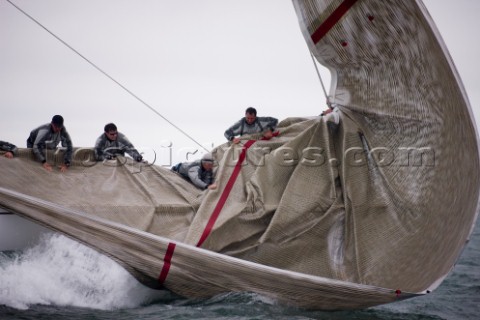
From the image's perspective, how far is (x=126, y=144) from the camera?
7.17 metres

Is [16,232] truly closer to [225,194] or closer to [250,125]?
[225,194]

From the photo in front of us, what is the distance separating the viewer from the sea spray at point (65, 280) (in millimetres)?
5539

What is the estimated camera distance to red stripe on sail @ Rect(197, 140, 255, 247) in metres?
5.70

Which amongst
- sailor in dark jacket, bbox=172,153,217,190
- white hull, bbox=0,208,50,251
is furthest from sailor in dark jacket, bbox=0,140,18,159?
sailor in dark jacket, bbox=172,153,217,190

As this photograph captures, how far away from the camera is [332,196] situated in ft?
19.4

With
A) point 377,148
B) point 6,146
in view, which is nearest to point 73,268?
point 6,146

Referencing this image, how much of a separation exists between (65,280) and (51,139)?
1.69 m

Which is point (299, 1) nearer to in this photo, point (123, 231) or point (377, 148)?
point (377, 148)

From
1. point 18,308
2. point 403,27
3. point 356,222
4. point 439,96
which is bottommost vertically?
point 18,308

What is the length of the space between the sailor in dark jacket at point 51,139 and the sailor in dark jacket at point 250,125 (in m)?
2.02

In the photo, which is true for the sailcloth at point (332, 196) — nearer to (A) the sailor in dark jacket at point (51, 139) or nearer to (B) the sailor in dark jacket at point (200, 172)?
(A) the sailor in dark jacket at point (51, 139)

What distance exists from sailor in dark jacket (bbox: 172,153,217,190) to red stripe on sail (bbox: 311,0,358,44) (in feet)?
6.42

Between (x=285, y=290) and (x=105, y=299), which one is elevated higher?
(x=285, y=290)

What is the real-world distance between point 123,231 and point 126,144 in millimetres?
2151
